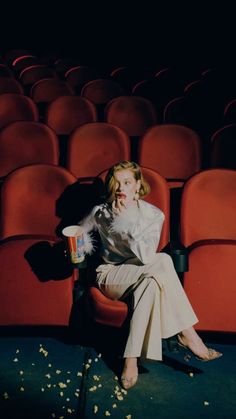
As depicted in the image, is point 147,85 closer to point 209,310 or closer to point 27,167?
point 27,167

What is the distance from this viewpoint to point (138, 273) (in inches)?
27.7

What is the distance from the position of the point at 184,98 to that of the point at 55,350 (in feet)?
Result: 3.24

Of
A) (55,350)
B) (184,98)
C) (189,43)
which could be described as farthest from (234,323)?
(189,43)

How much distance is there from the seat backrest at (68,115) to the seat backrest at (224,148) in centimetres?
45

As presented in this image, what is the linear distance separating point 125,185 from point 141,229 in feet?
0.26

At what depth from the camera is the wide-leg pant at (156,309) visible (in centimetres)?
65

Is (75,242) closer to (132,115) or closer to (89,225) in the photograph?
(89,225)

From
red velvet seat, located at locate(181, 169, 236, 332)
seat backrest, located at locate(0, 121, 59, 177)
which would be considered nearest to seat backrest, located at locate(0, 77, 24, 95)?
seat backrest, located at locate(0, 121, 59, 177)

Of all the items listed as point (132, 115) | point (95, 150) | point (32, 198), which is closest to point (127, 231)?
point (32, 198)

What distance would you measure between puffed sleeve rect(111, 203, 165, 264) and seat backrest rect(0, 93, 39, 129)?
0.81m

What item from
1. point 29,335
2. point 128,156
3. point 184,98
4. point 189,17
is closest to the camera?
point 29,335

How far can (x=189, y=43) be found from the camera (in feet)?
9.26

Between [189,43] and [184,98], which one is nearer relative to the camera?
[184,98]

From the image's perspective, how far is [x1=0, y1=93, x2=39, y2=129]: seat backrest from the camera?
4.58ft
